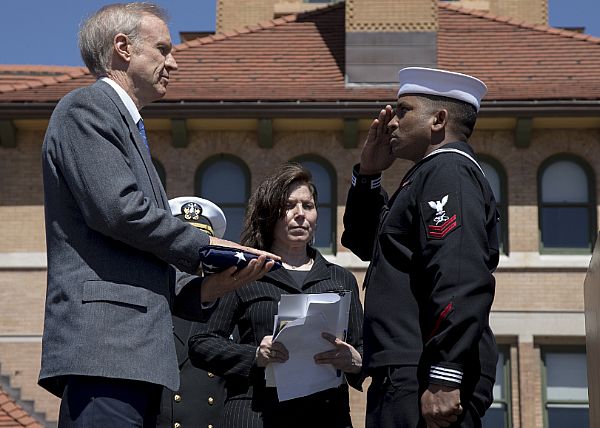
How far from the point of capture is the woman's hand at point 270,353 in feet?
18.6

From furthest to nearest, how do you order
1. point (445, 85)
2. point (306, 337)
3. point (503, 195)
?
point (503, 195), point (306, 337), point (445, 85)

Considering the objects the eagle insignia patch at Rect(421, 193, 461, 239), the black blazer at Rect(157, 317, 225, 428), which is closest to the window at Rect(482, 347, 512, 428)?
the black blazer at Rect(157, 317, 225, 428)

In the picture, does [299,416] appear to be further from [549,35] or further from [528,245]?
[549,35]

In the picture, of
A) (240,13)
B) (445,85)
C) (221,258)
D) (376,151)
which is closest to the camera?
(221,258)

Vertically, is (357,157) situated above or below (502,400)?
above

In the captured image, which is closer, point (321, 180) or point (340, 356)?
point (340, 356)

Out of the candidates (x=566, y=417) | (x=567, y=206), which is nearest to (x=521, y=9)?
(x=567, y=206)

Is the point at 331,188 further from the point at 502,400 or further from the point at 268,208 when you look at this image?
the point at 268,208

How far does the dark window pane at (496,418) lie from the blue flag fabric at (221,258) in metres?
18.3

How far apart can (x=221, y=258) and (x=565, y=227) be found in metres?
19.3

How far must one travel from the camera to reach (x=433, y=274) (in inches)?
181

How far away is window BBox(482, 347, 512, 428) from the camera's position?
22.1 meters

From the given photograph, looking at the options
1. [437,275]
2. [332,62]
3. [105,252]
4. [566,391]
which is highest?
[332,62]

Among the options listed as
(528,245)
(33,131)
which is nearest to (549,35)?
(528,245)
